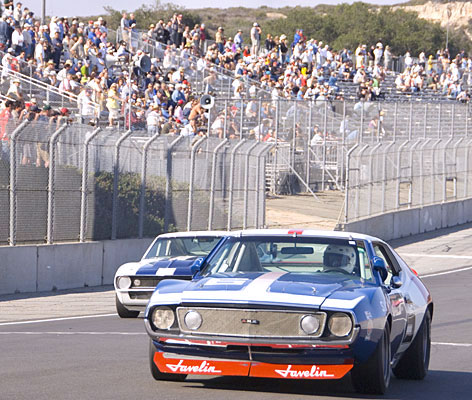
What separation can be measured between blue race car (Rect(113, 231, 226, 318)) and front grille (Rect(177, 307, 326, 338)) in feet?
21.4

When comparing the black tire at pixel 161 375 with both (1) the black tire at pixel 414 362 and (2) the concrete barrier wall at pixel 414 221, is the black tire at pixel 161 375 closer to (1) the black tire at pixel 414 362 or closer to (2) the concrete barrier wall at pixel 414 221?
(1) the black tire at pixel 414 362

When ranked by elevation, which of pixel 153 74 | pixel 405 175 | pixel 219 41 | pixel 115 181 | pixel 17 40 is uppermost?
pixel 219 41

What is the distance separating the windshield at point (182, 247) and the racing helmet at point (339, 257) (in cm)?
713

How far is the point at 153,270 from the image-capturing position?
48.5ft

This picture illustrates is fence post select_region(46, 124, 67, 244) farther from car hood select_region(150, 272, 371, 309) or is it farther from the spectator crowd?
car hood select_region(150, 272, 371, 309)

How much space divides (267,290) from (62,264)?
11812 millimetres

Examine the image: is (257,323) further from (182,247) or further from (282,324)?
(182,247)

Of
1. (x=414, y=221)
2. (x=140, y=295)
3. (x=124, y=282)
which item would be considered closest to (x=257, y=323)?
(x=140, y=295)

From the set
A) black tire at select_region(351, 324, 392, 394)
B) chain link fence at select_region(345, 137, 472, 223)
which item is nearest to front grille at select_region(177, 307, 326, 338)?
black tire at select_region(351, 324, 392, 394)

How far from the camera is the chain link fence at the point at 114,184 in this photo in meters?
18.2

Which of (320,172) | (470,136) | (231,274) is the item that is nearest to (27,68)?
(320,172)

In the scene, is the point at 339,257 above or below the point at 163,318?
above

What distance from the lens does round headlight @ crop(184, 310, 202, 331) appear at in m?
7.64

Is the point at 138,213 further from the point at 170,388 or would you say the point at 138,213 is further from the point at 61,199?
the point at 170,388
